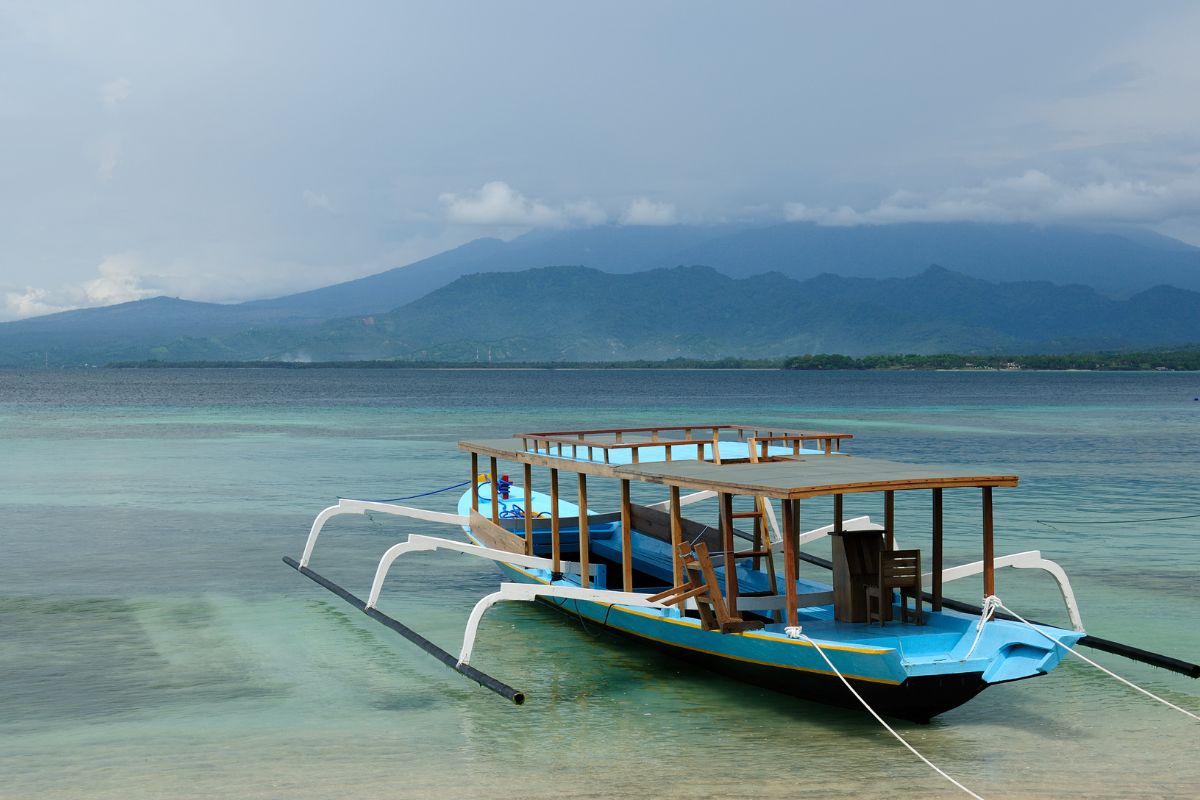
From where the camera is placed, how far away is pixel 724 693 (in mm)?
12125

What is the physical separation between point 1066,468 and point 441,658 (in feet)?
100

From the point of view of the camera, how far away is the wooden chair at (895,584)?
37.9ft

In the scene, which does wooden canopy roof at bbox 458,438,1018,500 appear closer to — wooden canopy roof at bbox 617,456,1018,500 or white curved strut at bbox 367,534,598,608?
wooden canopy roof at bbox 617,456,1018,500

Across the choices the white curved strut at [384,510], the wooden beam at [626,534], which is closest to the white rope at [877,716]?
the wooden beam at [626,534]

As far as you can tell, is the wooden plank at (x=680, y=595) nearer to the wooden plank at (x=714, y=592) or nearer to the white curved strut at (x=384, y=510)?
the wooden plank at (x=714, y=592)

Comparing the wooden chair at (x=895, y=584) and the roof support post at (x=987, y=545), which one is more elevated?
the roof support post at (x=987, y=545)

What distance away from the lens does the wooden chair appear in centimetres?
1155

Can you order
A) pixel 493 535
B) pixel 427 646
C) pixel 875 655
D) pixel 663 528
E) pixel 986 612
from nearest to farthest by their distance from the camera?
pixel 875 655 → pixel 986 612 → pixel 427 646 → pixel 663 528 → pixel 493 535

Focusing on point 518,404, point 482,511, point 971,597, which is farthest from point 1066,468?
point 518,404

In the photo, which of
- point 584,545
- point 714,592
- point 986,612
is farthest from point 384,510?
point 986,612

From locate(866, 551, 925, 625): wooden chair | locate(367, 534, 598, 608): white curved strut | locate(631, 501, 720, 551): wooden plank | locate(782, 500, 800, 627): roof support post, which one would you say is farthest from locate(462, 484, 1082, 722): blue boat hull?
locate(631, 501, 720, 551): wooden plank

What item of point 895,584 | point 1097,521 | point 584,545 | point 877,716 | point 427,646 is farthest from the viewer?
point 1097,521

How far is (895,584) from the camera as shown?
37.8ft

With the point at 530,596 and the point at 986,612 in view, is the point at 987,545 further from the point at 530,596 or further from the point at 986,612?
the point at 530,596
